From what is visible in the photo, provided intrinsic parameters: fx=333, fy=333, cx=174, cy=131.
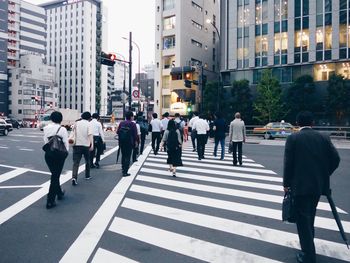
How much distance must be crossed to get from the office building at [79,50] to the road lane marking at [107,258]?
123 meters

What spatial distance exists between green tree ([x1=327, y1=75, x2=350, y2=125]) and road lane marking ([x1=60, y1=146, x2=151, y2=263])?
31.2m

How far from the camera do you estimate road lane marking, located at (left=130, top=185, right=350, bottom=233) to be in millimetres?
5625

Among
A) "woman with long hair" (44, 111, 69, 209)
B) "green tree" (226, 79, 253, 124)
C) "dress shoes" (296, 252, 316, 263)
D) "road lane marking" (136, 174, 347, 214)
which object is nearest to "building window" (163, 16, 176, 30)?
"green tree" (226, 79, 253, 124)

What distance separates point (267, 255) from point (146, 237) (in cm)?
171

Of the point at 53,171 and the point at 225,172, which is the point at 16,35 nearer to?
the point at 225,172

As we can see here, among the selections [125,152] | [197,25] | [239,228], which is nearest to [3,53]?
[197,25]

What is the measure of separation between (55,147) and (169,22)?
176ft

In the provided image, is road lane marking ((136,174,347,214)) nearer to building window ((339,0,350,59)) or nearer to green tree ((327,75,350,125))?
green tree ((327,75,350,125))

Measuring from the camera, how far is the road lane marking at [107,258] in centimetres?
401

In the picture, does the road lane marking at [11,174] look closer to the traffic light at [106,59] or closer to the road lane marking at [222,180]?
the road lane marking at [222,180]

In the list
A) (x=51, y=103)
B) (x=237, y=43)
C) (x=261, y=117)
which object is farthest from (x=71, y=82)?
(x=261, y=117)

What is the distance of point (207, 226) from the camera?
541 cm

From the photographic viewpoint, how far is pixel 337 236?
4.96 metres

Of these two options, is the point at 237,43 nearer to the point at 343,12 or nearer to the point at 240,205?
the point at 343,12
